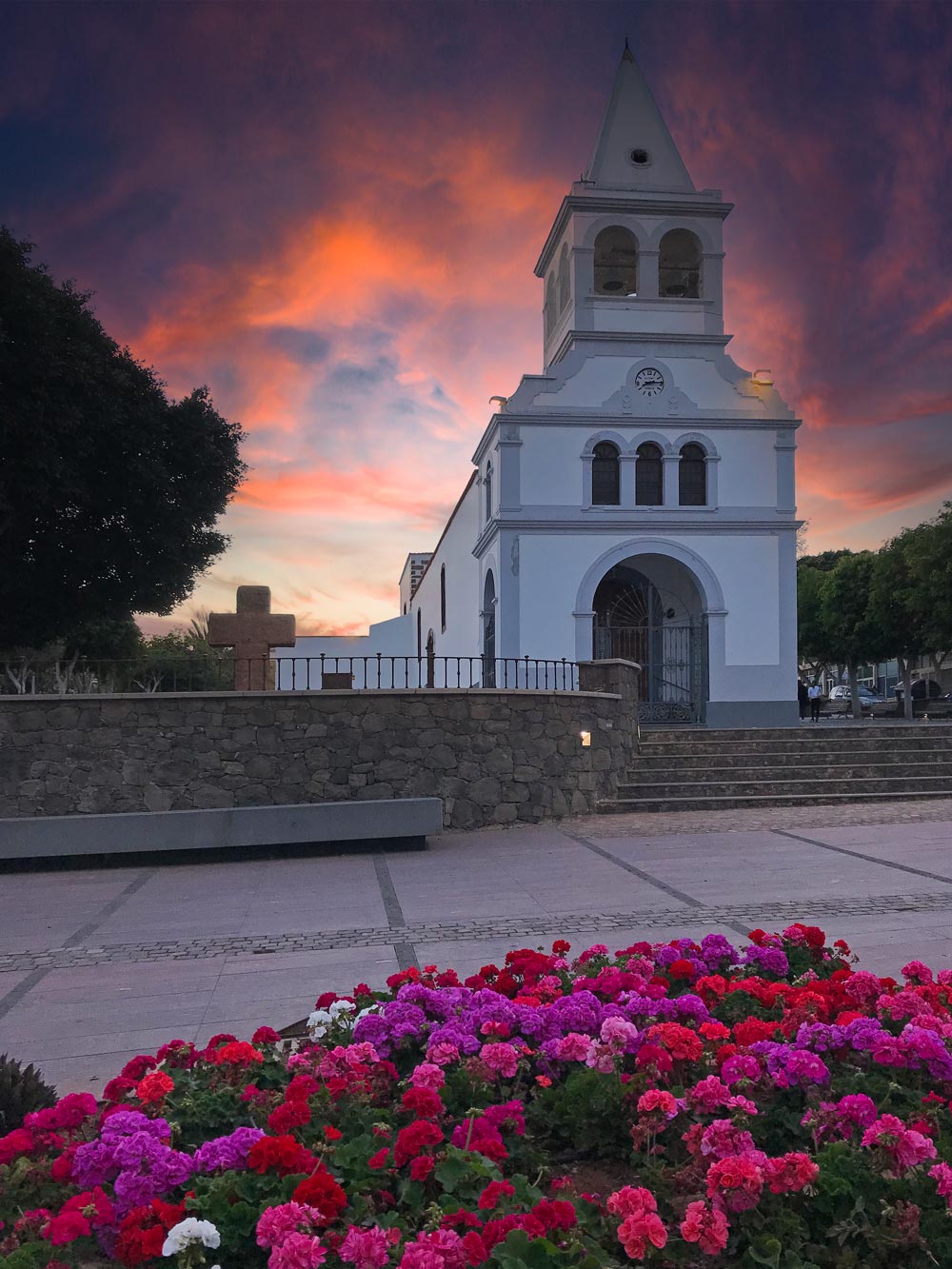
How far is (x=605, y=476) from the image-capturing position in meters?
21.3

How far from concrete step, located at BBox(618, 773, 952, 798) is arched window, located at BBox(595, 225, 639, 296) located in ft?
43.0

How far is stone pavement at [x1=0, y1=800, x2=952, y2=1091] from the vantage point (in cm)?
496

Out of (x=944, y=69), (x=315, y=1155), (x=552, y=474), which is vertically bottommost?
(x=315, y=1155)

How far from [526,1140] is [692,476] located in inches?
788

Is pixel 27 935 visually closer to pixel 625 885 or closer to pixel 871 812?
pixel 625 885

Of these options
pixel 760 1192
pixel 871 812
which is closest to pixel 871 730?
pixel 871 812

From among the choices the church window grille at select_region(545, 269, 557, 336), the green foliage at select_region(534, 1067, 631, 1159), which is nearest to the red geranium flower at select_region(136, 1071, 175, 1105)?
the green foliage at select_region(534, 1067, 631, 1159)

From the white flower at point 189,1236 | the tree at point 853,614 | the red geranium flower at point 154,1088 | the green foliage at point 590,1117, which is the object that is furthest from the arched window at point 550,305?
the white flower at point 189,1236

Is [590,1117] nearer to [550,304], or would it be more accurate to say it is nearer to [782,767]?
[782,767]

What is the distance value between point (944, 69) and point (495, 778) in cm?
1125

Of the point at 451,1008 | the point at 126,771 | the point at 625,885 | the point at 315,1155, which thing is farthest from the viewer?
the point at 126,771

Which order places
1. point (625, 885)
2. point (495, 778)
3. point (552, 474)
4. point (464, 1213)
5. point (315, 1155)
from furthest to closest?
1. point (552, 474)
2. point (495, 778)
3. point (625, 885)
4. point (315, 1155)
5. point (464, 1213)

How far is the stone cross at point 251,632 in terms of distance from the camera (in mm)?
13172

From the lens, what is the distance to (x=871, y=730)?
16.9m
